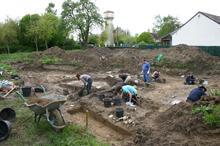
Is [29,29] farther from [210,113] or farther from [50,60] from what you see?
[210,113]

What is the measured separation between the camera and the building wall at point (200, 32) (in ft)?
111

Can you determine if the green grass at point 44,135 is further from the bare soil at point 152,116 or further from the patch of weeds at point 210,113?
the patch of weeds at point 210,113

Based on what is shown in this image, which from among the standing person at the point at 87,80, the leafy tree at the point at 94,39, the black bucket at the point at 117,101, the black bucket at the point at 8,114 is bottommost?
the black bucket at the point at 117,101

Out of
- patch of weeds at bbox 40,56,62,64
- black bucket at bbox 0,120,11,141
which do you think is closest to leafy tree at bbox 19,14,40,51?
patch of weeds at bbox 40,56,62,64

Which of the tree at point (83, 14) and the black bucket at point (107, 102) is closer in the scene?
the black bucket at point (107, 102)

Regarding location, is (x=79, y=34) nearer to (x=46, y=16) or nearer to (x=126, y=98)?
(x=46, y=16)

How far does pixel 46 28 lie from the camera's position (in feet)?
130

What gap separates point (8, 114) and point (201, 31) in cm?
Result: 2920

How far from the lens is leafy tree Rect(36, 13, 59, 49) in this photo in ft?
128

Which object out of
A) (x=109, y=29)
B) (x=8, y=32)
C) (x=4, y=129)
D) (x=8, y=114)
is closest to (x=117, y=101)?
(x=8, y=114)

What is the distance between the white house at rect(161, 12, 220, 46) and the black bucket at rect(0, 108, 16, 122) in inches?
1101

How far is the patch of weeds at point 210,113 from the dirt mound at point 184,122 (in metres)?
0.13

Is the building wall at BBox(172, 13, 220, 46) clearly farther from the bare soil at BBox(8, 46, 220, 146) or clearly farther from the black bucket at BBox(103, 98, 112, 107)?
the black bucket at BBox(103, 98, 112, 107)

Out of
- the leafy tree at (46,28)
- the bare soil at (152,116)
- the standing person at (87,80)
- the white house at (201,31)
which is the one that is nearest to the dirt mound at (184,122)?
the bare soil at (152,116)
